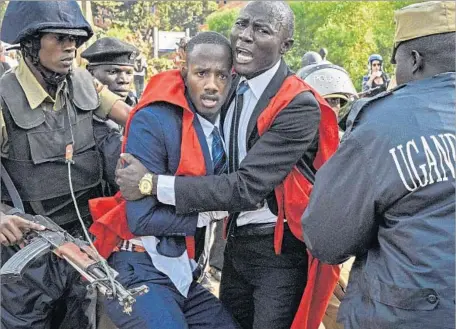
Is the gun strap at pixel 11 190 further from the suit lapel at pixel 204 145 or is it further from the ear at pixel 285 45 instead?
the ear at pixel 285 45

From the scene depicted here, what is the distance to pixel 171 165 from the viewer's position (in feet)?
9.82

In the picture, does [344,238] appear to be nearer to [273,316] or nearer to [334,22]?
[273,316]

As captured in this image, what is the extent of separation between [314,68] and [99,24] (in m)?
18.1

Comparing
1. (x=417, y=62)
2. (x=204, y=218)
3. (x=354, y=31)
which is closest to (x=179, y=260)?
(x=204, y=218)

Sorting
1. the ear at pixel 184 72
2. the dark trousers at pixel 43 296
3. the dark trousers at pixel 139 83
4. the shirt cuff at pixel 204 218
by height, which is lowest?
the dark trousers at pixel 139 83

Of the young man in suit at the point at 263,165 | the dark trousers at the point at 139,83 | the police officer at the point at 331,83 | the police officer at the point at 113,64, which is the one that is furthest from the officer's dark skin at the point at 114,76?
the dark trousers at the point at 139,83

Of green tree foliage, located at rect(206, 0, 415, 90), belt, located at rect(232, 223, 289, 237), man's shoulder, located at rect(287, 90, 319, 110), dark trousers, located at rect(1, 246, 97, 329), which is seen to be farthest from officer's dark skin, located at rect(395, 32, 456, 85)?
green tree foliage, located at rect(206, 0, 415, 90)

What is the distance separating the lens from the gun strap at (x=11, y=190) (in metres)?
3.38

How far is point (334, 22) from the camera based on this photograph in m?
25.4

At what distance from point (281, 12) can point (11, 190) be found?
4.98 feet

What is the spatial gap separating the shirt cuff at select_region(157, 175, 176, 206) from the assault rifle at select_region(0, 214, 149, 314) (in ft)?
1.19

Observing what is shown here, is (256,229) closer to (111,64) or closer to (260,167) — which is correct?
(260,167)

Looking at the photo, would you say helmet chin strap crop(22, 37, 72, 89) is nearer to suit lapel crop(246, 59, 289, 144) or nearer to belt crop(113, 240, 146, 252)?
belt crop(113, 240, 146, 252)

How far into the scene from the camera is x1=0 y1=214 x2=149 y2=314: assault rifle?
2.77 meters
